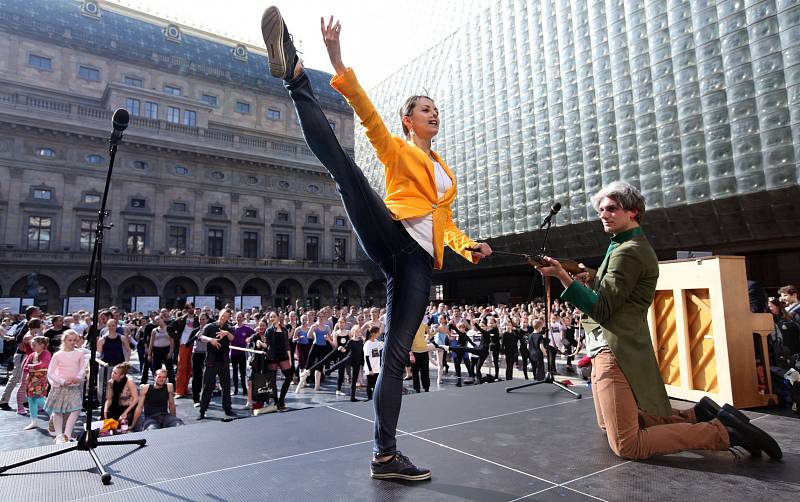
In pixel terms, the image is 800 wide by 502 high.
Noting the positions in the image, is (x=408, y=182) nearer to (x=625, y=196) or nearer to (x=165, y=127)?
(x=625, y=196)

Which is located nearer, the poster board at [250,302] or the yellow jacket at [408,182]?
the yellow jacket at [408,182]

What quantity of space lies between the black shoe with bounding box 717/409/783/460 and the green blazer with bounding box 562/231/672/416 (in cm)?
30

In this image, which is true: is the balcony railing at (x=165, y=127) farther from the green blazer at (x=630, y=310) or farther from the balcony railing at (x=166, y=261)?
the green blazer at (x=630, y=310)

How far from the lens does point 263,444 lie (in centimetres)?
293

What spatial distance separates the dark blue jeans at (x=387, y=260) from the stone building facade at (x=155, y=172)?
34183 mm

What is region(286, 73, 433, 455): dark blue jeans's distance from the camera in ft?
7.32

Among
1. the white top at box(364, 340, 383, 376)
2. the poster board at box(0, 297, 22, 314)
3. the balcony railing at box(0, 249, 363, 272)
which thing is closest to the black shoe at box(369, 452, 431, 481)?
the white top at box(364, 340, 383, 376)

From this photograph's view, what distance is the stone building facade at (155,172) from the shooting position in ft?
98.8

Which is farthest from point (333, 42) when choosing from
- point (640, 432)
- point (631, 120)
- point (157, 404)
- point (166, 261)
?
point (166, 261)

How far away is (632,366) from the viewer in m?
2.68

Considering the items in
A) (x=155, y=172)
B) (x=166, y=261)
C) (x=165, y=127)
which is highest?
(x=165, y=127)

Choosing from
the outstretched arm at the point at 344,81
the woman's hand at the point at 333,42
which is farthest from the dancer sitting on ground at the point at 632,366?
the woman's hand at the point at 333,42

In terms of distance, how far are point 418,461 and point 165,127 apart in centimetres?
3873

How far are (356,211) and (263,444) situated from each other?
1674mm
